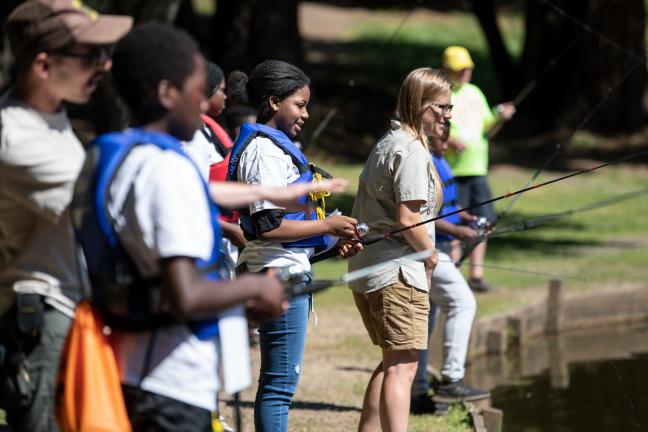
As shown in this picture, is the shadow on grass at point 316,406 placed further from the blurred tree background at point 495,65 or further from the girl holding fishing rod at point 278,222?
the blurred tree background at point 495,65

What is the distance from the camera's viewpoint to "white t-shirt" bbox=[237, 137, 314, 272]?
4.81 meters

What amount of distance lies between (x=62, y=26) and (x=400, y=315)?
2.38 meters

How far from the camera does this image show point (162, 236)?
3.02 metres

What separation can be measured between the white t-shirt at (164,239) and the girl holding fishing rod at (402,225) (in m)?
2.06

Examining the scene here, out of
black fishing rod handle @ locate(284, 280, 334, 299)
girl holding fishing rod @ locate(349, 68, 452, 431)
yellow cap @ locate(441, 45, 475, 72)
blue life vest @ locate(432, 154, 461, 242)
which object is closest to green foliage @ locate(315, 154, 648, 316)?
yellow cap @ locate(441, 45, 475, 72)

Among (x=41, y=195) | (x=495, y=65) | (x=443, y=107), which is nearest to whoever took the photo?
(x=41, y=195)

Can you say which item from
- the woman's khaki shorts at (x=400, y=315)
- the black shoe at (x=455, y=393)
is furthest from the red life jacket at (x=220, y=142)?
the black shoe at (x=455, y=393)

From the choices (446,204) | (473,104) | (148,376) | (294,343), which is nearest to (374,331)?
(294,343)

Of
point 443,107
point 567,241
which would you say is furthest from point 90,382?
point 567,241

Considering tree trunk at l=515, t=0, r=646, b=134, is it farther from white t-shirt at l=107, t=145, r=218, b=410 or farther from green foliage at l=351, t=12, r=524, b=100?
white t-shirt at l=107, t=145, r=218, b=410

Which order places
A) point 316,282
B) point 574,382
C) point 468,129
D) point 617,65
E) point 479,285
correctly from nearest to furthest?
point 316,282
point 574,382
point 468,129
point 479,285
point 617,65

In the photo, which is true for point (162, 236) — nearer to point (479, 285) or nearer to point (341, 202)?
point (479, 285)

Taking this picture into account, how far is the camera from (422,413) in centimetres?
682

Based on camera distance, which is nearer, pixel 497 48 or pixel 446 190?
pixel 446 190
